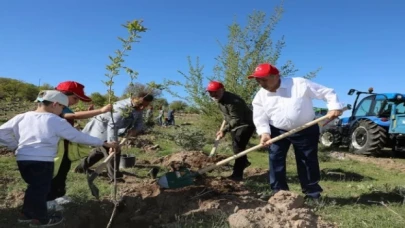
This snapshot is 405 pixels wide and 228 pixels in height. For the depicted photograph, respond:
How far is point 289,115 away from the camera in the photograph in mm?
4547

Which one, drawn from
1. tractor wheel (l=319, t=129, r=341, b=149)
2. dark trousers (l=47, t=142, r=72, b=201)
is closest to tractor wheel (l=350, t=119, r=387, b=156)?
tractor wheel (l=319, t=129, r=341, b=149)

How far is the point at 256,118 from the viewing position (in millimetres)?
4750

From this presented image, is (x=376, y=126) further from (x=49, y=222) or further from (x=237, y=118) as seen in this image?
(x=49, y=222)

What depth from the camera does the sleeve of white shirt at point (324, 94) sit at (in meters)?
4.50

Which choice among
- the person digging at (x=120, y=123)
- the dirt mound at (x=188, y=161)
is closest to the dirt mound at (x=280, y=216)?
the person digging at (x=120, y=123)

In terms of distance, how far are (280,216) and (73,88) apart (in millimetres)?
2493

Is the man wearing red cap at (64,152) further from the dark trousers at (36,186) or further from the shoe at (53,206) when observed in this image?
the dark trousers at (36,186)

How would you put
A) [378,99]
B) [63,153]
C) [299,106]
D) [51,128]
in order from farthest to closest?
[378,99], [299,106], [63,153], [51,128]

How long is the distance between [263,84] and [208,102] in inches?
271

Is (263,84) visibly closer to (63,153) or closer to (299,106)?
(299,106)

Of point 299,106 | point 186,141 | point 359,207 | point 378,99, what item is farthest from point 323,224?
point 378,99

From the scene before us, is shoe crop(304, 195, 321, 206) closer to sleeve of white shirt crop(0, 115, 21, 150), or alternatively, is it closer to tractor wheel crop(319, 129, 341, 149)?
sleeve of white shirt crop(0, 115, 21, 150)

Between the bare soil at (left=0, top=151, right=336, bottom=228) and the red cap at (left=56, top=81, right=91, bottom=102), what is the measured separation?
1.19m

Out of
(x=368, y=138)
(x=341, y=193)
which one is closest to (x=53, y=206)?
(x=341, y=193)
